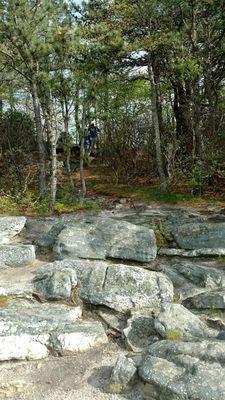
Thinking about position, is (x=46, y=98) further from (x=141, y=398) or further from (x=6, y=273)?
(x=141, y=398)

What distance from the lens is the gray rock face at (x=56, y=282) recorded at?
5152 millimetres

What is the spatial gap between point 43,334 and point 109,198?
19.7 feet

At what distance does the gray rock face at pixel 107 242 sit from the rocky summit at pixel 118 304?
0.05 feet

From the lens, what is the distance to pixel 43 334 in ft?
14.4

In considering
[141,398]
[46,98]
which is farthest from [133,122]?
[141,398]

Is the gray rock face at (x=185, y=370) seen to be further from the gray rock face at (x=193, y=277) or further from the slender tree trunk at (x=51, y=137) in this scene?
the slender tree trunk at (x=51, y=137)

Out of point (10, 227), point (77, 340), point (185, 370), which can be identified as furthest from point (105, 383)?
point (10, 227)

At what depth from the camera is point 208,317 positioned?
4.86m

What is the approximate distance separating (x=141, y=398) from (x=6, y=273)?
9.39 ft

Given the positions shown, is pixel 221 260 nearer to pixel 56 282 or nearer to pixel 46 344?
pixel 56 282

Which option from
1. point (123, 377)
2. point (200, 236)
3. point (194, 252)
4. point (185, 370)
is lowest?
point (123, 377)

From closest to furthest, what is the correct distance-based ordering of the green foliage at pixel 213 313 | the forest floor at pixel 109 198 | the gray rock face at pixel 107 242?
1. the green foliage at pixel 213 313
2. the gray rock face at pixel 107 242
3. the forest floor at pixel 109 198

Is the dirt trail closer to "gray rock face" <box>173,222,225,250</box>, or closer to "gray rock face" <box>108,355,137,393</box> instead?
"gray rock face" <box>108,355,137,393</box>

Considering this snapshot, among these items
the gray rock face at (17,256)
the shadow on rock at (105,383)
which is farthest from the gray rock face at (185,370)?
the gray rock face at (17,256)
